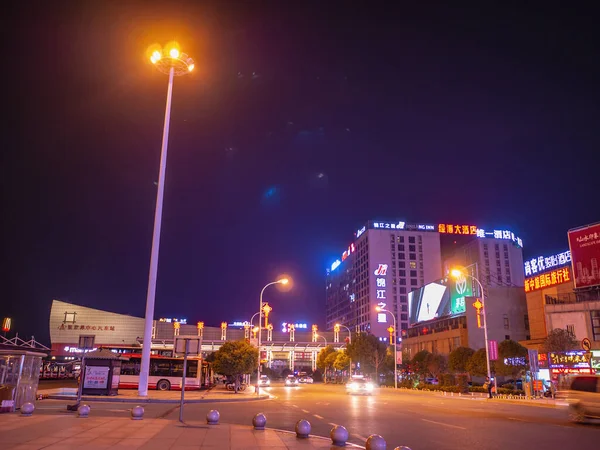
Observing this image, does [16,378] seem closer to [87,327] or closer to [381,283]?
[87,327]

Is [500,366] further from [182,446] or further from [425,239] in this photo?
[425,239]

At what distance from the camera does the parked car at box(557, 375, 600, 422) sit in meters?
18.8

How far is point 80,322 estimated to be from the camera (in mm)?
109750

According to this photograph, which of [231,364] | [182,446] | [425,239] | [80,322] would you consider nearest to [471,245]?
[425,239]

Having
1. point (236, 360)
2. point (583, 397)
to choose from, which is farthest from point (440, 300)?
point (583, 397)

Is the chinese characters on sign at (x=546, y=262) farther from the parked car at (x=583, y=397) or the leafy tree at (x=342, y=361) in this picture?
the parked car at (x=583, y=397)

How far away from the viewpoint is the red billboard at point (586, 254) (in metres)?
51.2

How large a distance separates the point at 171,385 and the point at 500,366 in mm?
34593

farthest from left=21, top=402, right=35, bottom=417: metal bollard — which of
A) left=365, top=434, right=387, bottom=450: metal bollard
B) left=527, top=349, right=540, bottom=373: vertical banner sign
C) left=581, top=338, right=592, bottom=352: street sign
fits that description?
left=527, top=349, right=540, bottom=373: vertical banner sign

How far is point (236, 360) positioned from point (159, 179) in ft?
66.0

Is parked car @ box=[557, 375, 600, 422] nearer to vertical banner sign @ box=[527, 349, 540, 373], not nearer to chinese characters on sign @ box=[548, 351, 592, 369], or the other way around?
vertical banner sign @ box=[527, 349, 540, 373]

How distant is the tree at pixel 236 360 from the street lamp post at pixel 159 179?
12441 mm

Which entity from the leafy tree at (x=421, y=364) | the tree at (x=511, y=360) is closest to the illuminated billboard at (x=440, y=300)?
the leafy tree at (x=421, y=364)

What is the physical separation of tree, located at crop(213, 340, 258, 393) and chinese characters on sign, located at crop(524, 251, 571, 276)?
1631 inches
